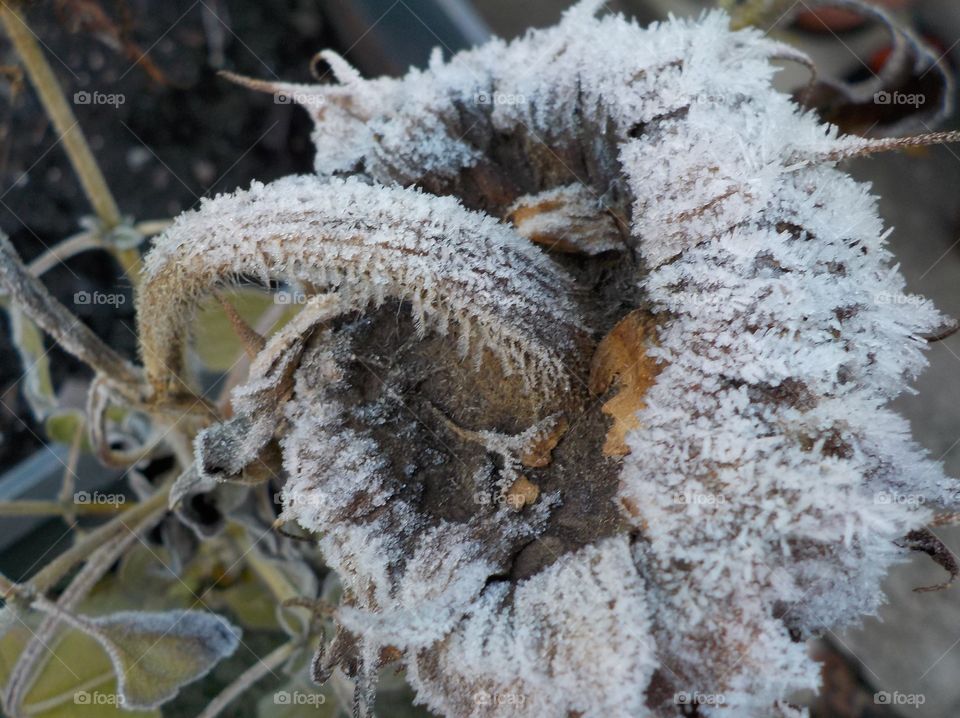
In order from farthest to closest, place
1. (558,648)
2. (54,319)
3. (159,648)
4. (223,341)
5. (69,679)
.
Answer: (223,341)
(69,679)
(159,648)
(54,319)
(558,648)

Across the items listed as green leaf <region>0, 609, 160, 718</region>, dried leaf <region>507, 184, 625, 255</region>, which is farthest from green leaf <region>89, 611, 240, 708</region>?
dried leaf <region>507, 184, 625, 255</region>

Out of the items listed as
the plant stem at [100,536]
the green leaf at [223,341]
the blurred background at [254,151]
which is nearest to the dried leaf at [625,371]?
the plant stem at [100,536]

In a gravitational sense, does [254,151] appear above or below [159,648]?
above

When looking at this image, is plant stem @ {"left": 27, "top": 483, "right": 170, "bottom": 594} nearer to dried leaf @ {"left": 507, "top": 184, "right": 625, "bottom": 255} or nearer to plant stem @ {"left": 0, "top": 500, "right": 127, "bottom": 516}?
plant stem @ {"left": 0, "top": 500, "right": 127, "bottom": 516}

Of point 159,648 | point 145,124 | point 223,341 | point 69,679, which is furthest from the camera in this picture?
point 145,124

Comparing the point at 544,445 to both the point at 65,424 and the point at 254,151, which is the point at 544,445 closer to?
the point at 65,424

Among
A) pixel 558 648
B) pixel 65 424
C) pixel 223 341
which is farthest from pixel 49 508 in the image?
pixel 558 648
